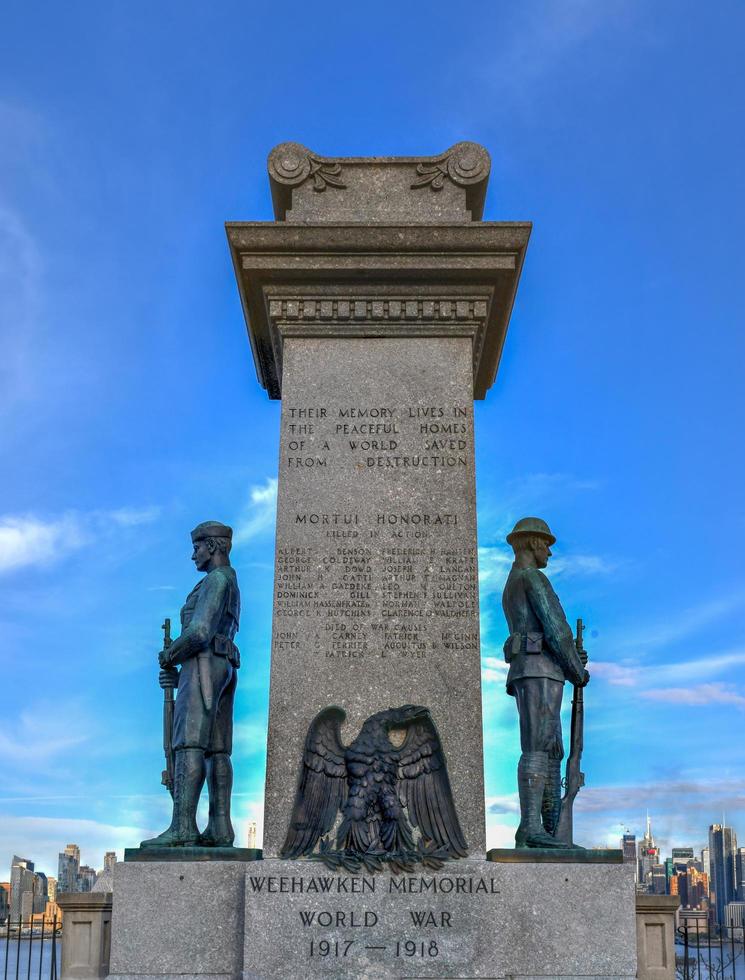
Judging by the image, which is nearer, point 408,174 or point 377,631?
point 377,631

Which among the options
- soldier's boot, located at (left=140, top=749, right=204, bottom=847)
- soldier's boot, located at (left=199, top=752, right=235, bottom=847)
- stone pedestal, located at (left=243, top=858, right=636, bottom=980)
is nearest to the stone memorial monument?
stone pedestal, located at (left=243, top=858, right=636, bottom=980)

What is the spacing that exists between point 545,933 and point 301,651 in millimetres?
3381

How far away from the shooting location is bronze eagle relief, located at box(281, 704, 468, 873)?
10.6m

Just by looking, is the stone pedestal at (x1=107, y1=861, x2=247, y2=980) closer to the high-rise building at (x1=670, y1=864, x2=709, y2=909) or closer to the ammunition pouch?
the ammunition pouch

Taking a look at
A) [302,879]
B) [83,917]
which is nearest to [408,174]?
[302,879]

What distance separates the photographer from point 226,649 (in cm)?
1159

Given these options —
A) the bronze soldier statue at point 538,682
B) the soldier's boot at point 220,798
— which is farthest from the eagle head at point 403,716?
the soldier's boot at point 220,798

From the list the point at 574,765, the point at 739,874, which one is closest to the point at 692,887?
the point at 739,874

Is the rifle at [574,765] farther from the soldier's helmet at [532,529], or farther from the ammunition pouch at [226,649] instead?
the ammunition pouch at [226,649]

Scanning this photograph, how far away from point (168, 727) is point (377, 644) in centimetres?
231

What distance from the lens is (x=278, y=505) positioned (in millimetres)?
11914

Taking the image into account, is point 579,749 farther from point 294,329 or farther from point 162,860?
point 294,329

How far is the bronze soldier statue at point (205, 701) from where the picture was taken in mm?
11203

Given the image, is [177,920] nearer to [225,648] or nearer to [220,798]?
[220,798]
